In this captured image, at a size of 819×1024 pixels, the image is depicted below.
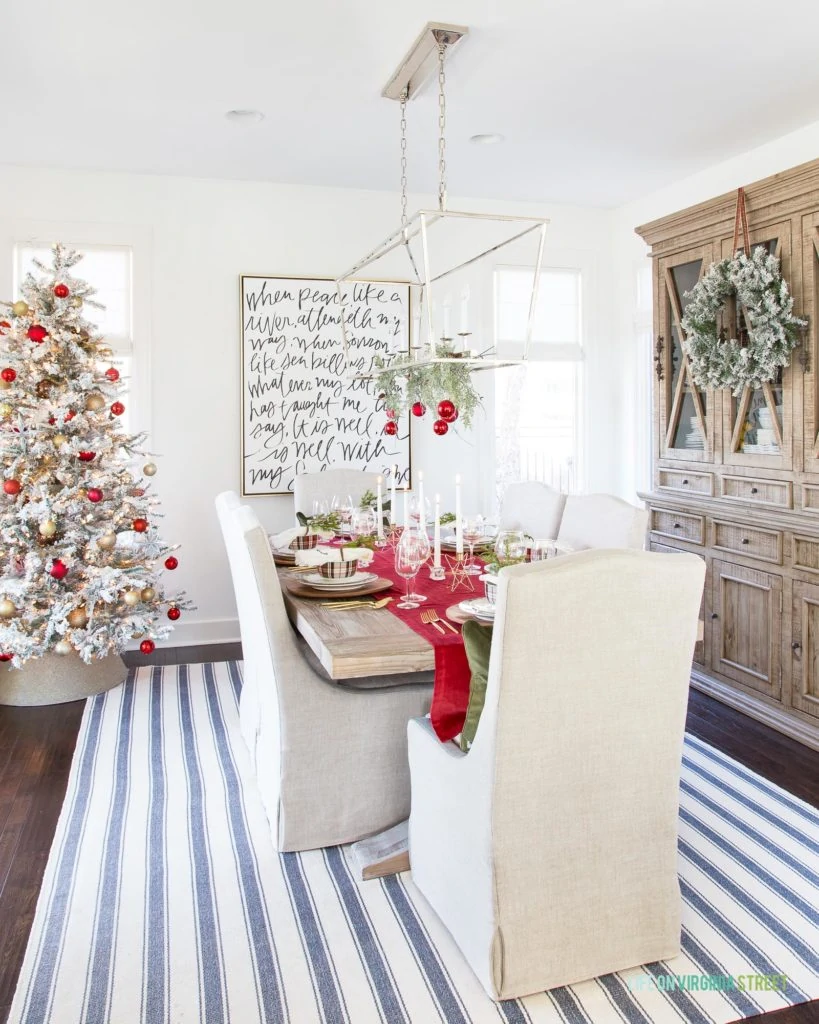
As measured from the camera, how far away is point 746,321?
370 centimetres

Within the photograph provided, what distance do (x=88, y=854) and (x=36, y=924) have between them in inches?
14.1

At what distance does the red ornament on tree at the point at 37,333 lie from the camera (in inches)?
149

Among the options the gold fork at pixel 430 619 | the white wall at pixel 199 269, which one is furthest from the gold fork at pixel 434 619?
the white wall at pixel 199 269

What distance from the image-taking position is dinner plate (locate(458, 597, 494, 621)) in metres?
2.36

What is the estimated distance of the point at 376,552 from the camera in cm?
360

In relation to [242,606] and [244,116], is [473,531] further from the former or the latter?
[244,116]

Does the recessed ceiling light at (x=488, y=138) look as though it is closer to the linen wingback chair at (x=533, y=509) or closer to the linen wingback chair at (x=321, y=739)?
the linen wingback chair at (x=533, y=509)

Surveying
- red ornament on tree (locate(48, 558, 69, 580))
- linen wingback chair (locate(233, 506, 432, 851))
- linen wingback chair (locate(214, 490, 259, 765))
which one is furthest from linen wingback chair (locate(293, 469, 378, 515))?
linen wingback chair (locate(233, 506, 432, 851))

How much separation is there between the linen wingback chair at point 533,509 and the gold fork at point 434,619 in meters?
1.29

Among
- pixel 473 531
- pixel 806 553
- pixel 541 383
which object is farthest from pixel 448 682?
pixel 541 383

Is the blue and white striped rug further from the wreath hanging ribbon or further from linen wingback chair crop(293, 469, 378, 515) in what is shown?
linen wingback chair crop(293, 469, 378, 515)

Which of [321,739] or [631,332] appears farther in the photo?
[631,332]

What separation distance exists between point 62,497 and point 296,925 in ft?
7.63

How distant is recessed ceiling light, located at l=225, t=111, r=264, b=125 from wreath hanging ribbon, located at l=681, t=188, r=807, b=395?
82.7 inches
